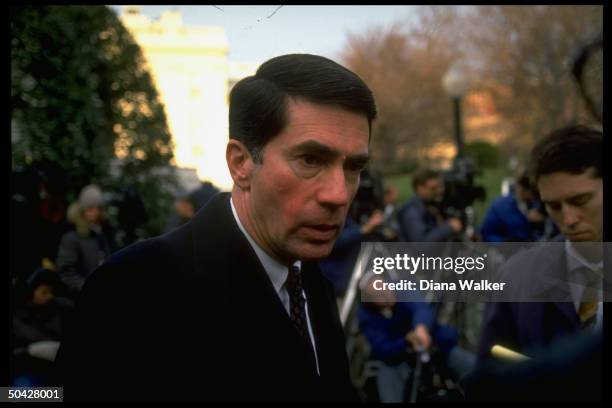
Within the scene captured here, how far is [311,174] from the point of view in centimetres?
115

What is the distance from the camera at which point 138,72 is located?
6078mm

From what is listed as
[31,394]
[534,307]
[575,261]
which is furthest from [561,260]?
[31,394]

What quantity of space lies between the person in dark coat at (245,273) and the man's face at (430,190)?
10.8ft

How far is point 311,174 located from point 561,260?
0.89m

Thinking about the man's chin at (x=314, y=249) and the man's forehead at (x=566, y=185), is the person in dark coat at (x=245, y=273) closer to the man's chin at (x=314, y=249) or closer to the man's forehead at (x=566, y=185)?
the man's chin at (x=314, y=249)

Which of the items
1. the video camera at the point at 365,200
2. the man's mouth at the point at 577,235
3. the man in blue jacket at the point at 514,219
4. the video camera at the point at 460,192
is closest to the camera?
the man's mouth at the point at 577,235

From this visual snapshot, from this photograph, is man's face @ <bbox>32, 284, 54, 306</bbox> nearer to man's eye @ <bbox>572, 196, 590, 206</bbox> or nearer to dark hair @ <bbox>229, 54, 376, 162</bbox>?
dark hair @ <bbox>229, 54, 376, 162</bbox>

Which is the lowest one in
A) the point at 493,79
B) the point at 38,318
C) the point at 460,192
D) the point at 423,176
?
the point at 38,318

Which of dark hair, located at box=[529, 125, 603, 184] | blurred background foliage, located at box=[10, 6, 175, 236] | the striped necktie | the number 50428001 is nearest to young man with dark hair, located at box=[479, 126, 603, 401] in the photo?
dark hair, located at box=[529, 125, 603, 184]

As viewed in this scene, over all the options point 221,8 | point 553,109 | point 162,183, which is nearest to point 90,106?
point 162,183

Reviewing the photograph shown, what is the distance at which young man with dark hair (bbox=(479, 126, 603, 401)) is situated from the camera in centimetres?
153

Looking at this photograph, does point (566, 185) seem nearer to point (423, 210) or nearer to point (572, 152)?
point (572, 152)

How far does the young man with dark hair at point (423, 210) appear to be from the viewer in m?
4.01

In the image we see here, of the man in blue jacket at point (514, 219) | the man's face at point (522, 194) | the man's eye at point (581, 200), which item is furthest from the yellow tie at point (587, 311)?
the man's face at point (522, 194)
